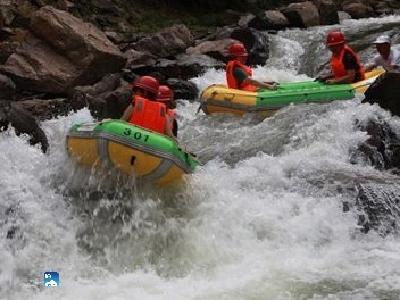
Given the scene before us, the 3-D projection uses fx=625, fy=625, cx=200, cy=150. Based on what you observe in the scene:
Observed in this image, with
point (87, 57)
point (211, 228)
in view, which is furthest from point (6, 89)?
point (211, 228)

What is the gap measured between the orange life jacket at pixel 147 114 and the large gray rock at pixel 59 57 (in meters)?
4.82

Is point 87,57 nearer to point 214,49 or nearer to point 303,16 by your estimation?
point 214,49

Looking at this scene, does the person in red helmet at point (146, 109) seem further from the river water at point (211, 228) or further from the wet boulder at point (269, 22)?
the wet boulder at point (269, 22)

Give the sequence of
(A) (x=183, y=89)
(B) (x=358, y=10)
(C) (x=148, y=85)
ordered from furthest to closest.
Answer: (B) (x=358, y=10) → (A) (x=183, y=89) → (C) (x=148, y=85)

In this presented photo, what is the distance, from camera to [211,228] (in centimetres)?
628

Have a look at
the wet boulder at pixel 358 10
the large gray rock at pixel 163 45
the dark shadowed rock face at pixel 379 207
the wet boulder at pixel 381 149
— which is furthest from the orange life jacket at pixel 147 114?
the wet boulder at pixel 358 10

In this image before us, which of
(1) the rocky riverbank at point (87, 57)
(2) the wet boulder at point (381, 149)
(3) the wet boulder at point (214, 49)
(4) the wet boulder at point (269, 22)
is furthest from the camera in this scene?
(4) the wet boulder at point (269, 22)

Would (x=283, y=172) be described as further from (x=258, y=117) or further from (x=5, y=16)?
(x=5, y=16)

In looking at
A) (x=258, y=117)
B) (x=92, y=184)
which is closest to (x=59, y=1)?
(x=258, y=117)

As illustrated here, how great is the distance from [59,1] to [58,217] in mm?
11117

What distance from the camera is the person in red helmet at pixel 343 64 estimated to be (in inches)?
384

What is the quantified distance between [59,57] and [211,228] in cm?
651

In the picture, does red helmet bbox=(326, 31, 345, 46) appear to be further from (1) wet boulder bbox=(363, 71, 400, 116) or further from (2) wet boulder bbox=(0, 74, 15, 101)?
(2) wet boulder bbox=(0, 74, 15, 101)

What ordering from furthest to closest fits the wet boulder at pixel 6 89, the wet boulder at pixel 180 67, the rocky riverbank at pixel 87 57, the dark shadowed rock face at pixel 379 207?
1. the wet boulder at pixel 180 67
2. the rocky riverbank at pixel 87 57
3. the wet boulder at pixel 6 89
4. the dark shadowed rock face at pixel 379 207
